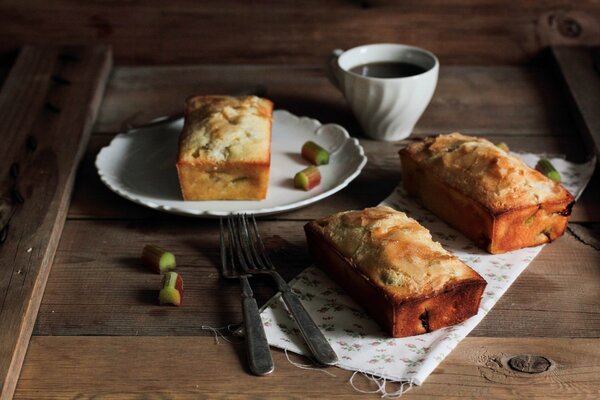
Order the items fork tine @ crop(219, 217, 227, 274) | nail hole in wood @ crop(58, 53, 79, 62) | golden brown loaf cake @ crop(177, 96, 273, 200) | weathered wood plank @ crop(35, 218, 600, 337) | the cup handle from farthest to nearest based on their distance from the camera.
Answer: nail hole in wood @ crop(58, 53, 79, 62), the cup handle, golden brown loaf cake @ crop(177, 96, 273, 200), fork tine @ crop(219, 217, 227, 274), weathered wood plank @ crop(35, 218, 600, 337)

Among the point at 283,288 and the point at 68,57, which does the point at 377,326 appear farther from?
the point at 68,57

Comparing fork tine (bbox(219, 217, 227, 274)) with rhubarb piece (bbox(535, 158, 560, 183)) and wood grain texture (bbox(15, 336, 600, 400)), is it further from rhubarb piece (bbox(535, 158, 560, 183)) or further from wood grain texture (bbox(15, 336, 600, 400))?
rhubarb piece (bbox(535, 158, 560, 183))

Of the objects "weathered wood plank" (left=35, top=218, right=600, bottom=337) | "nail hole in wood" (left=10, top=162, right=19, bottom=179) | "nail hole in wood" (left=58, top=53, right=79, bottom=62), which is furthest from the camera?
"nail hole in wood" (left=58, top=53, right=79, bottom=62)

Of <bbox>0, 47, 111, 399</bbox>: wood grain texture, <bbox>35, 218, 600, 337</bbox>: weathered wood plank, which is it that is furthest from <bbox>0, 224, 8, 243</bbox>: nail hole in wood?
<bbox>35, 218, 600, 337</bbox>: weathered wood plank

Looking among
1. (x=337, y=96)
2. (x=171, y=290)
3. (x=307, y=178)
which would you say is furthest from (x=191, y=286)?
(x=337, y=96)

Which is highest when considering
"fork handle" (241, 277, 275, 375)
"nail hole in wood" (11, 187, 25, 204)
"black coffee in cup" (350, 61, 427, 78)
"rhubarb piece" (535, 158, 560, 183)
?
"black coffee in cup" (350, 61, 427, 78)
